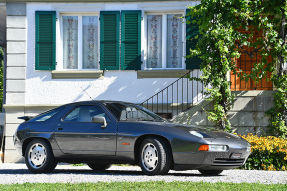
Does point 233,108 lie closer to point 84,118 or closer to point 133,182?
point 84,118

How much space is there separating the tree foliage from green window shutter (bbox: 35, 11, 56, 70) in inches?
170

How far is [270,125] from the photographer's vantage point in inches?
574

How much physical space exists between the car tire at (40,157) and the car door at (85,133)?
0.98 ft

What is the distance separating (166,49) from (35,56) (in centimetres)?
382

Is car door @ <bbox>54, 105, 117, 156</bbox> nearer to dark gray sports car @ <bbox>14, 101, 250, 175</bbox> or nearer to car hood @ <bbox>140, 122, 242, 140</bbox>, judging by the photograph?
dark gray sports car @ <bbox>14, 101, 250, 175</bbox>

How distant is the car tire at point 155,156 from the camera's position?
9242 millimetres

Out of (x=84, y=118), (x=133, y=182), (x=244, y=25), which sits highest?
(x=244, y=25)

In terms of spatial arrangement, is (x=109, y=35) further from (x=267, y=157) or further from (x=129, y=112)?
(x=129, y=112)

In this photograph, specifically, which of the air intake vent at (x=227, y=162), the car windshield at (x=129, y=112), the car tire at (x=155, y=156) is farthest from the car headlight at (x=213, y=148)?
the car windshield at (x=129, y=112)

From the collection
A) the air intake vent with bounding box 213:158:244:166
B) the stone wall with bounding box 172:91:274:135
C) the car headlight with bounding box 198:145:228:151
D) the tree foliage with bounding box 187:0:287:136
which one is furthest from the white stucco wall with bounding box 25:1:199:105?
the car headlight with bounding box 198:145:228:151

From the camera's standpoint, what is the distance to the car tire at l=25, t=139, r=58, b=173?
10.3 metres

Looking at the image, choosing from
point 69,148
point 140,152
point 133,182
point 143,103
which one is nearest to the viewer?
point 133,182

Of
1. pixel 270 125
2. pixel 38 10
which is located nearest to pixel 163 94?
pixel 270 125

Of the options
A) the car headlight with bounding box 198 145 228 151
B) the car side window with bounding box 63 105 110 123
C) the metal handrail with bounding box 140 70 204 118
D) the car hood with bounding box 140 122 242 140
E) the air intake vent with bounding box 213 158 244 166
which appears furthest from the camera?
the metal handrail with bounding box 140 70 204 118
